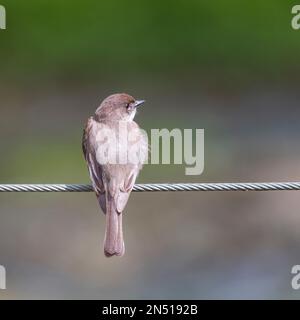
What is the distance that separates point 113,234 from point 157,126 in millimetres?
8968

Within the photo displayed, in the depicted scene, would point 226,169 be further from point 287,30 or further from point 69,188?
point 69,188

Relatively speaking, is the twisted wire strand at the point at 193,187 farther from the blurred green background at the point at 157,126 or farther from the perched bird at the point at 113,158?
the blurred green background at the point at 157,126

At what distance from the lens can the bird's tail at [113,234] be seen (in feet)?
17.6

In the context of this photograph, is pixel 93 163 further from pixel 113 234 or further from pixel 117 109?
pixel 117 109

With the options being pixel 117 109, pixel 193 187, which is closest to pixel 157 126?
pixel 117 109

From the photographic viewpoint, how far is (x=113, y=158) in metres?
5.59

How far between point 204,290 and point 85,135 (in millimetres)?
5610

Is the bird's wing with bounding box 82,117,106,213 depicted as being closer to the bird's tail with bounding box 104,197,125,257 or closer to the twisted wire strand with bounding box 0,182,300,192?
the bird's tail with bounding box 104,197,125,257

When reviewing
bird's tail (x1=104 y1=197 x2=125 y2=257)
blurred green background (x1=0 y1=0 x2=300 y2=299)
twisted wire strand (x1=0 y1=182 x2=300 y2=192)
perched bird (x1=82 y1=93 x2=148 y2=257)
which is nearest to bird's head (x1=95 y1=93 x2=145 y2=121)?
perched bird (x1=82 y1=93 x2=148 y2=257)

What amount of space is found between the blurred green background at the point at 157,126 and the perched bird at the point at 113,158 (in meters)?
5.08

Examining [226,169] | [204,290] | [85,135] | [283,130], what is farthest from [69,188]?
[283,130]

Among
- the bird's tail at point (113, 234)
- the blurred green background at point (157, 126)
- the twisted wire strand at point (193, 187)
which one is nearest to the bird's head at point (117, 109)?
the bird's tail at point (113, 234)

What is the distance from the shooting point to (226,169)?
14.2 metres

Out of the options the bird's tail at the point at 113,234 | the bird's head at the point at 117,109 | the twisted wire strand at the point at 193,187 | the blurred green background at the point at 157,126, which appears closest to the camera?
the twisted wire strand at the point at 193,187
